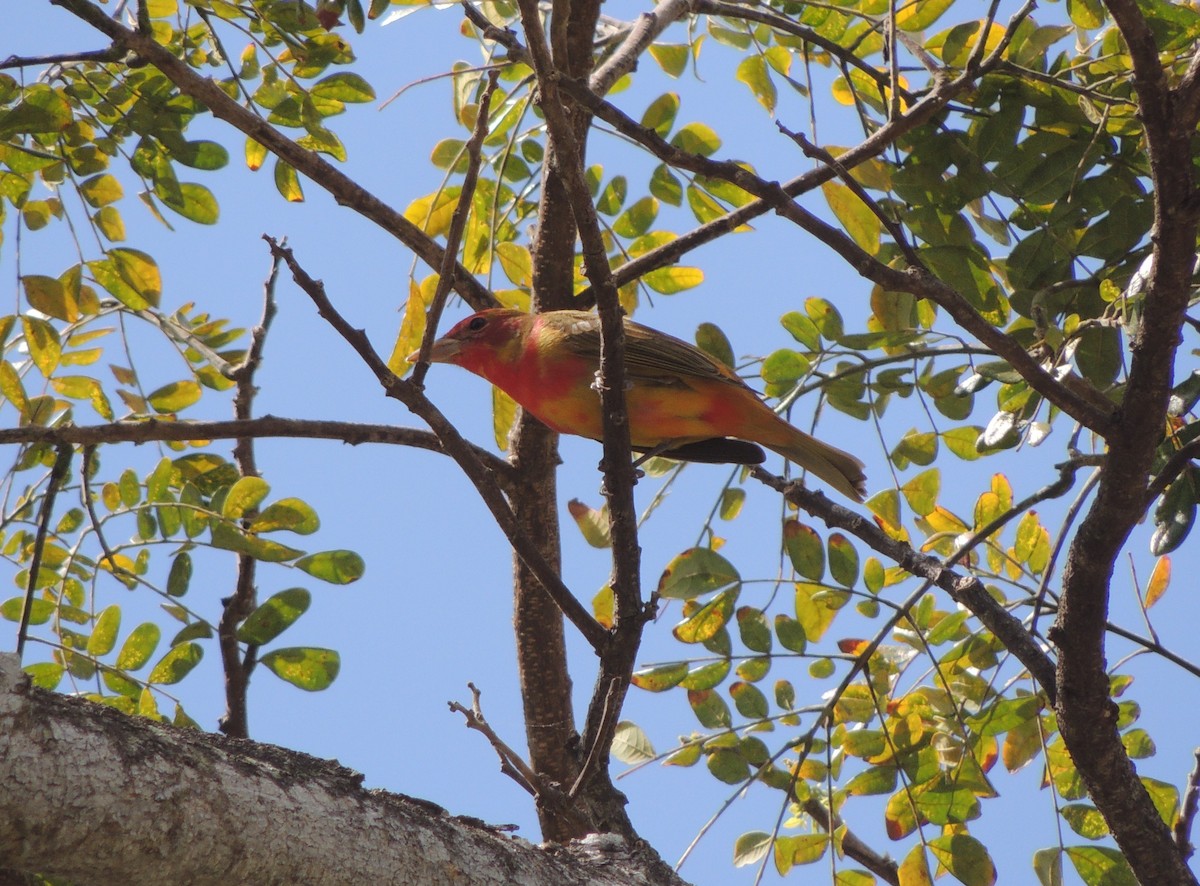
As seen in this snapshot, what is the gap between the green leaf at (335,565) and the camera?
9.57 feet

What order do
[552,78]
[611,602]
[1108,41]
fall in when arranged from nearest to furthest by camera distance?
1. [552,78]
2. [1108,41]
3. [611,602]

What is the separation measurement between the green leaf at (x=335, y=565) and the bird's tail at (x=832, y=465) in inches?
61.6

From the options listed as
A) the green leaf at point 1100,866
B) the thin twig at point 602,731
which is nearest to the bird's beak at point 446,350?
the thin twig at point 602,731

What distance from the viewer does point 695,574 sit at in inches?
126

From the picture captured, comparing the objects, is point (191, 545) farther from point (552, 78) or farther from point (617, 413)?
point (552, 78)

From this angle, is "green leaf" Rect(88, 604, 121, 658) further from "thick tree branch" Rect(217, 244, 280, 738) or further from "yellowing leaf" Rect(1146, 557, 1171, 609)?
"yellowing leaf" Rect(1146, 557, 1171, 609)

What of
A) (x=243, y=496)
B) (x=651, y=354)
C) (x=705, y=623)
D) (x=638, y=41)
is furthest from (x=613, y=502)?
(x=638, y=41)

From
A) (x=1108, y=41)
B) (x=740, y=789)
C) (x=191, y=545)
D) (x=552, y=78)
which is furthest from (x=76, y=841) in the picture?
(x=1108, y=41)

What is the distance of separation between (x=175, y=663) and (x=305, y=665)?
0.36 m

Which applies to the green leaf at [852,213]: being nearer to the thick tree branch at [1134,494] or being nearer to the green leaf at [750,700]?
the thick tree branch at [1134,494]

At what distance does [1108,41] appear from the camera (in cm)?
294

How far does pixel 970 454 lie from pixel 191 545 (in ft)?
7.62

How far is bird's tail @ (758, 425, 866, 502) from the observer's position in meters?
3.82

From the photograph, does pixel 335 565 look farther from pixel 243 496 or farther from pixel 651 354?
pixel 651 354
